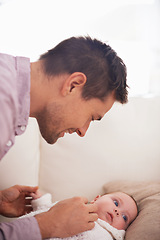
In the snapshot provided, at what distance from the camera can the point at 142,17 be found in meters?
2.29

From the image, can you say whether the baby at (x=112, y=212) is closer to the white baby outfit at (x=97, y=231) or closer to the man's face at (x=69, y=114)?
the white baby outfit at (x=97, y=231)

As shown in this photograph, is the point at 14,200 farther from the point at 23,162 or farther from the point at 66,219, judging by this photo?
the point at 66,219

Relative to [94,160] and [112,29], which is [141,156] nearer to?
[94,160]

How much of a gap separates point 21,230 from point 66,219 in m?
0.19

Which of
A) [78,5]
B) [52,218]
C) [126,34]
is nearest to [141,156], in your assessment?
[52,218]

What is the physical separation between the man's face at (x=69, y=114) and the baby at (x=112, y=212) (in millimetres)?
393

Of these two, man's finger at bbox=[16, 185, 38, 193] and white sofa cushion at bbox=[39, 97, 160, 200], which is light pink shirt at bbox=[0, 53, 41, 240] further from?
white sofa cushion at bbox=[39, 97, 160, 200]

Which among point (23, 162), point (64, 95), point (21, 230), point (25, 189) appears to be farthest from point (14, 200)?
point (64, 95)

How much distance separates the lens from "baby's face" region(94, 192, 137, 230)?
4.48 feet

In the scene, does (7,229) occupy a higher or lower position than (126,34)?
lower

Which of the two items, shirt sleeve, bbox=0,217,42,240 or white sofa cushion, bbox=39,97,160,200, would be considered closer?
shirt sleeve, bbox=0,217,42,240

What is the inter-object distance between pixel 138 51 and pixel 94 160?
3.67 ft

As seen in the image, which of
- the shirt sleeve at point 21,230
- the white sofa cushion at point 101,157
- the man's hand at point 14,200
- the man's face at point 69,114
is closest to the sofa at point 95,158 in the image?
the white sofa cushion at point 101,157

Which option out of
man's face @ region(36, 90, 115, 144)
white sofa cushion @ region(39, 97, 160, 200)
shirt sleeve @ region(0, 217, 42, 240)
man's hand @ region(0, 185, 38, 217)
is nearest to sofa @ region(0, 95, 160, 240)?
white sofa cushion @ region(39, 97, 160, 200)
